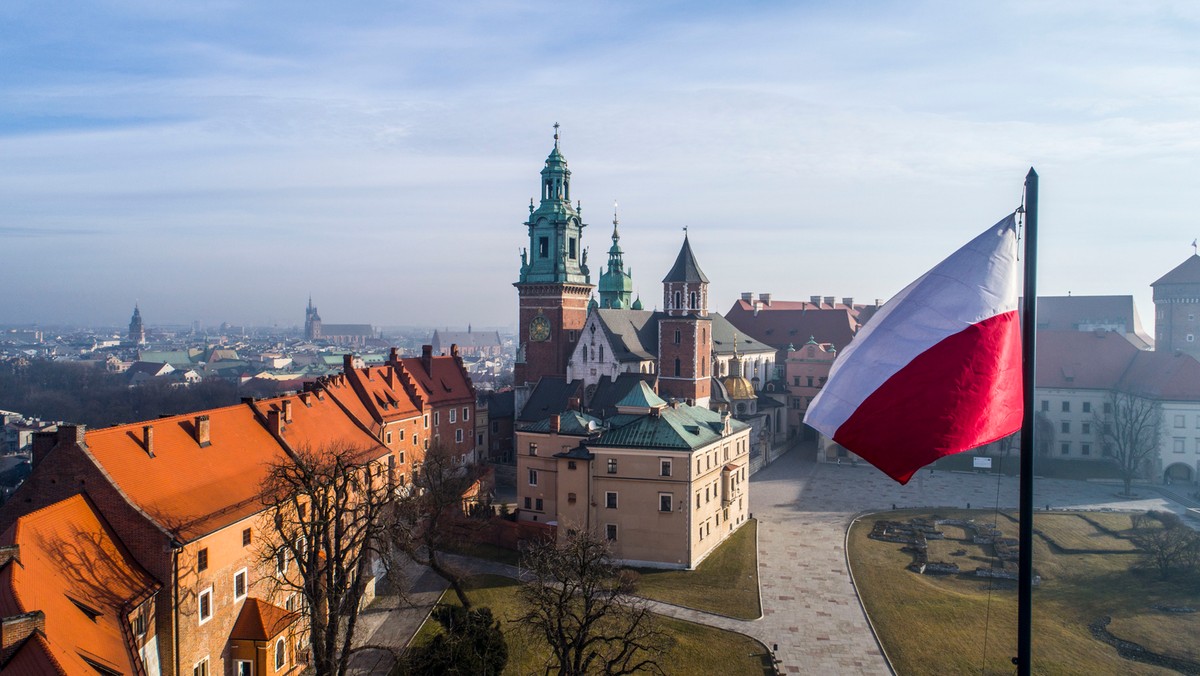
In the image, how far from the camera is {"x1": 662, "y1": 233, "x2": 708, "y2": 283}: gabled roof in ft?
217

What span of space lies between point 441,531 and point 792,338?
6095 centimetres

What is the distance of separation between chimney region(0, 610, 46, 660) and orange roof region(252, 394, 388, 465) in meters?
18.4

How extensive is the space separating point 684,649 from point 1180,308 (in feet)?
268

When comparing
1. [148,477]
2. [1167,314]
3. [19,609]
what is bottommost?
[19,609]

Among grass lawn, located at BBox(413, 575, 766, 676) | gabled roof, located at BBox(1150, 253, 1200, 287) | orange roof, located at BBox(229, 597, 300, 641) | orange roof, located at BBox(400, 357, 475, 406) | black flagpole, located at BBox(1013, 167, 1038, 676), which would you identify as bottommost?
grass lawn, located at BBox(413, 575, 766, 676)

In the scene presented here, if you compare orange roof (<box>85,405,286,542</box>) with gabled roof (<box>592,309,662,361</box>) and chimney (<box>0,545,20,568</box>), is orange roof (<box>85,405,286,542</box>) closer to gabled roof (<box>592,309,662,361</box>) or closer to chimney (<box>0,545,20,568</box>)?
chimney (<box>0,545,20,568</box>)

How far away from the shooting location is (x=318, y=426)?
43531mm

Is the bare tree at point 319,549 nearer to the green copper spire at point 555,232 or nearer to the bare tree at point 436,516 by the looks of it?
the bare tree at point 436,516

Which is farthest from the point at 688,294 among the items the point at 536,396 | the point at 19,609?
the point at 19,609

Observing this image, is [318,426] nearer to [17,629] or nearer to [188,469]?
[188,469]

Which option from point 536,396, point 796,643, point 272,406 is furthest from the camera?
point 536,396

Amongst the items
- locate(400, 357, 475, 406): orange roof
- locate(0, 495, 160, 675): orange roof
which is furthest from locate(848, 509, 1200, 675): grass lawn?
locate(400, 357, 475, 406): orange roof

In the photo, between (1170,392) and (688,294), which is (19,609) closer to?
(688,294)

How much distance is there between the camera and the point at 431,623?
3584cm
